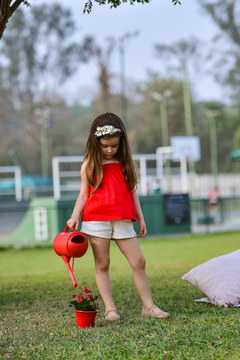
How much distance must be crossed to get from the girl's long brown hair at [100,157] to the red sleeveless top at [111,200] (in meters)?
0.05

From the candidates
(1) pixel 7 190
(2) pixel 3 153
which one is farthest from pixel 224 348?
(2) pixel 3 153

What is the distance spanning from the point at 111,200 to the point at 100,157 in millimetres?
338

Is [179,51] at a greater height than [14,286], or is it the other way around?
[179,51]

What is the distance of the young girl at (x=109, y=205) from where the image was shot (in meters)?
3.08

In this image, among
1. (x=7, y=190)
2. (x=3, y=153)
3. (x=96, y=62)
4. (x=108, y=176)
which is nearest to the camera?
(x=108, y=176)

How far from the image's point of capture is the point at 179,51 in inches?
1519

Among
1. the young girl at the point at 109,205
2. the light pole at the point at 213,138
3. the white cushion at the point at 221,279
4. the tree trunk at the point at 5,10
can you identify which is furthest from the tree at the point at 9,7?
the light pole at the point at 213,138

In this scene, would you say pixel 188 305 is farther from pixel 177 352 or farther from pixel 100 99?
pixel 100 99

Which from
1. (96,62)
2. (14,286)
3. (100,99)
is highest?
(96,62)

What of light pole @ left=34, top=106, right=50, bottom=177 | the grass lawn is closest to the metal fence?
the grass lawn

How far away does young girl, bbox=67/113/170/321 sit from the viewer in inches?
121

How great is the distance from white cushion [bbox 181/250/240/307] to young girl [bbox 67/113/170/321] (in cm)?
57

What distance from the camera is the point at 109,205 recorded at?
307cm

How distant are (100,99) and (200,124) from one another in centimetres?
1030
